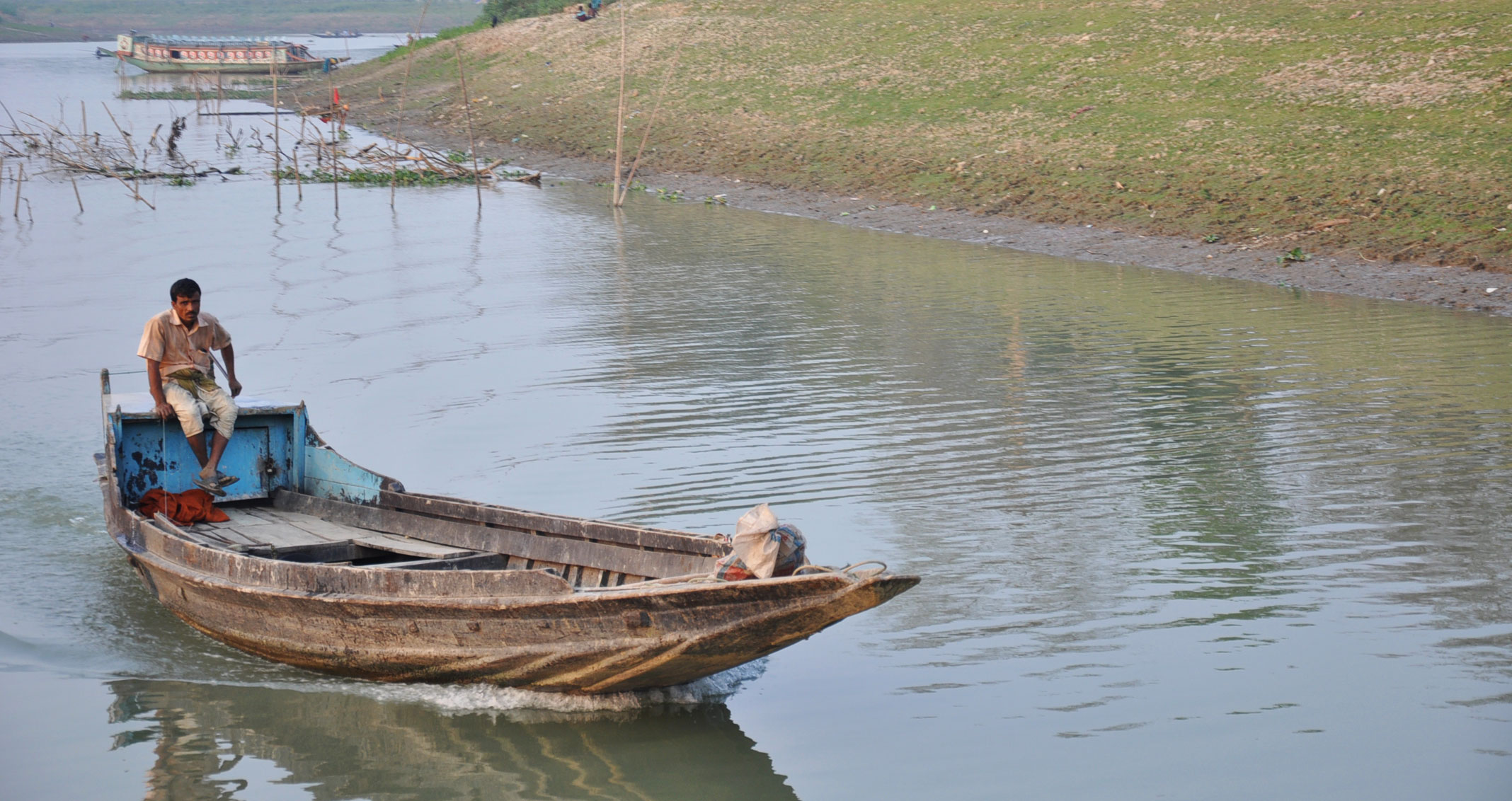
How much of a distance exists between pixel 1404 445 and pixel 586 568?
706 centimetres

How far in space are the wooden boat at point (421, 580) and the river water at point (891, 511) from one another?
35 centimetres

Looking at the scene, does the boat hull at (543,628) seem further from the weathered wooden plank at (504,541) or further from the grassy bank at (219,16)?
the grassy bank at (219,16)

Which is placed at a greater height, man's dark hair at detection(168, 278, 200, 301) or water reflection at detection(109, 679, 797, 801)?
man's dark hair at detection(168, 278, 200, 301)

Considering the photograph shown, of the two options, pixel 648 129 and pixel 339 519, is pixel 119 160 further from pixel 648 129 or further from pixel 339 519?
pixel 339 519

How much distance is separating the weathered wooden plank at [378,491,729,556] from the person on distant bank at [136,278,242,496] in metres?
1.22

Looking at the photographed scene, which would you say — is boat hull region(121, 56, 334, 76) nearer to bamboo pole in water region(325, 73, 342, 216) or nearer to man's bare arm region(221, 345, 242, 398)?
bamboo pole in water region(325, 73, 342, 216)

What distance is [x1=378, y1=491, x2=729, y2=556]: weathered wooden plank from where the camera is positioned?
669cm

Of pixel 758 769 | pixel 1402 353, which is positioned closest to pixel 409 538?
pixel 758 769

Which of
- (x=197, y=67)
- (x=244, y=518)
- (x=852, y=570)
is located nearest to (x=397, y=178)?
(x=244, y=518)

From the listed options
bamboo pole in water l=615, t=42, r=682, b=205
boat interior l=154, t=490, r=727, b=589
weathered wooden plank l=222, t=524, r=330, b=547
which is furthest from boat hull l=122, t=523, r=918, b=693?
bamboo pole in water l=615, t=42, r=682, b=205

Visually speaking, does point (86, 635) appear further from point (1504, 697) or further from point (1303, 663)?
point (1504, 697)

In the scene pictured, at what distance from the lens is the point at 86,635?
25.4 feet

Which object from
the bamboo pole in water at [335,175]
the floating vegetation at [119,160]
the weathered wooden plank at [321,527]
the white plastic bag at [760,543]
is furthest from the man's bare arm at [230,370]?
the floating vegetation at [119,160]

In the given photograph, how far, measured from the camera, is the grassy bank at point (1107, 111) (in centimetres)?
1897
